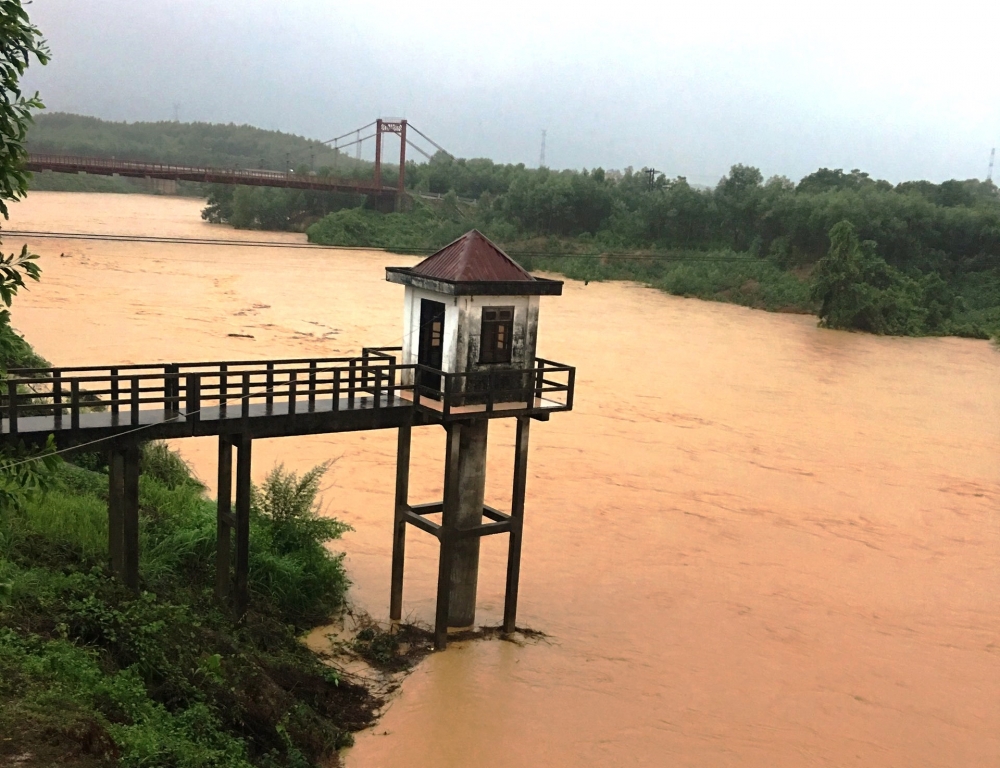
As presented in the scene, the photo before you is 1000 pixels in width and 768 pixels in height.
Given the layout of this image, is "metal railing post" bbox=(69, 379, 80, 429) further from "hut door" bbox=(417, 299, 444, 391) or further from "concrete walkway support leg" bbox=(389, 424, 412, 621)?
"concrete walkway support leg" bbox=(389, 424, 412, 621)

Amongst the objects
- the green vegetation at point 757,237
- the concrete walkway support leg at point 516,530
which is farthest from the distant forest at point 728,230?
the concrete walkway support leg at point 516,530

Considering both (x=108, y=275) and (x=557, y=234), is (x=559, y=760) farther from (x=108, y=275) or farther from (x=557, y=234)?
(x=557, y=234)

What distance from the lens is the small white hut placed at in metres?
13.8

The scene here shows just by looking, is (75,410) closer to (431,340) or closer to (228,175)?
(431,340)

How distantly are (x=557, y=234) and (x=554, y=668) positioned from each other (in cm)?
6708

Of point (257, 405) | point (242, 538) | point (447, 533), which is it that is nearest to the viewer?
point (242, 538)

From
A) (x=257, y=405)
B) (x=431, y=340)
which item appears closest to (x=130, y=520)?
(x=257, y=405)

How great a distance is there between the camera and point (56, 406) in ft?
36.0

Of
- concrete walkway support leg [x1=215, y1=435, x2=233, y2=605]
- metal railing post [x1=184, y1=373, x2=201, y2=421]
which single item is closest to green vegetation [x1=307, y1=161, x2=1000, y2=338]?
concrete walkway support leg [x1=215, y1=435, x2=233, y2=605]

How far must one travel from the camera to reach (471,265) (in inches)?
547

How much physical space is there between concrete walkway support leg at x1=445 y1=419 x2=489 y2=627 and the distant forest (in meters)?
43.6

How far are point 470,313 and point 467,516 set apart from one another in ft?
9.72

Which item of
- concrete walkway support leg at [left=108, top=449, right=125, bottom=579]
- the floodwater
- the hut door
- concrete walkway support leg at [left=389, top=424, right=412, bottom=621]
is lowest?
the floodwater

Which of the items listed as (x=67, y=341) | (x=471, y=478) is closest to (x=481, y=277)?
(x=471, y=478)
